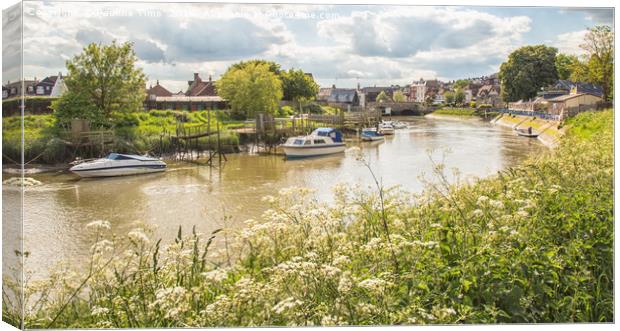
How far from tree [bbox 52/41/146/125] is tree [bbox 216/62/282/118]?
951 mm

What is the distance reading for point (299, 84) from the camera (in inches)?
249

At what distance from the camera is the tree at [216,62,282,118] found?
6.23 meters

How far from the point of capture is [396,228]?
160 inches

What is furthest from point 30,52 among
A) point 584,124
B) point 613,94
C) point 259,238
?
point 584,124

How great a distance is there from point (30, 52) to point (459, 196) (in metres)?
3.25

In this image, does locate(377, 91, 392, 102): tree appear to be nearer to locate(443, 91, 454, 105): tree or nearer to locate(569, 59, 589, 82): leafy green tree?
locate(443, 91, 454, 105): tree

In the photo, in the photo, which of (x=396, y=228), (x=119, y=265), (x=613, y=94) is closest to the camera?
(x=119, y=265)

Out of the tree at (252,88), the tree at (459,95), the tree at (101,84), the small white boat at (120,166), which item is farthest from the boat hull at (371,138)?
the tree at (101,84)

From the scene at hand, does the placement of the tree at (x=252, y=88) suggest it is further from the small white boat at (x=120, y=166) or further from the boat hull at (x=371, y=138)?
the boat hull at (x=371, y=138)

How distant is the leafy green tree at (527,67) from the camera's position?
5.04m

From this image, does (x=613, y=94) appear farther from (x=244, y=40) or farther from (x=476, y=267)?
(x=244, y=40)

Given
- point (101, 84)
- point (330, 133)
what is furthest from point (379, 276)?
point (330, 133)

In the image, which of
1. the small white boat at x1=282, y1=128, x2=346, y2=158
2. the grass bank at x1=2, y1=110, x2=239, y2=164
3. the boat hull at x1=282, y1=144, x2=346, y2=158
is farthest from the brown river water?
the small white boat at x1=282, y1=128, x2=346, y2=158

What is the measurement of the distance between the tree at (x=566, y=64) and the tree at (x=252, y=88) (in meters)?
2.74
